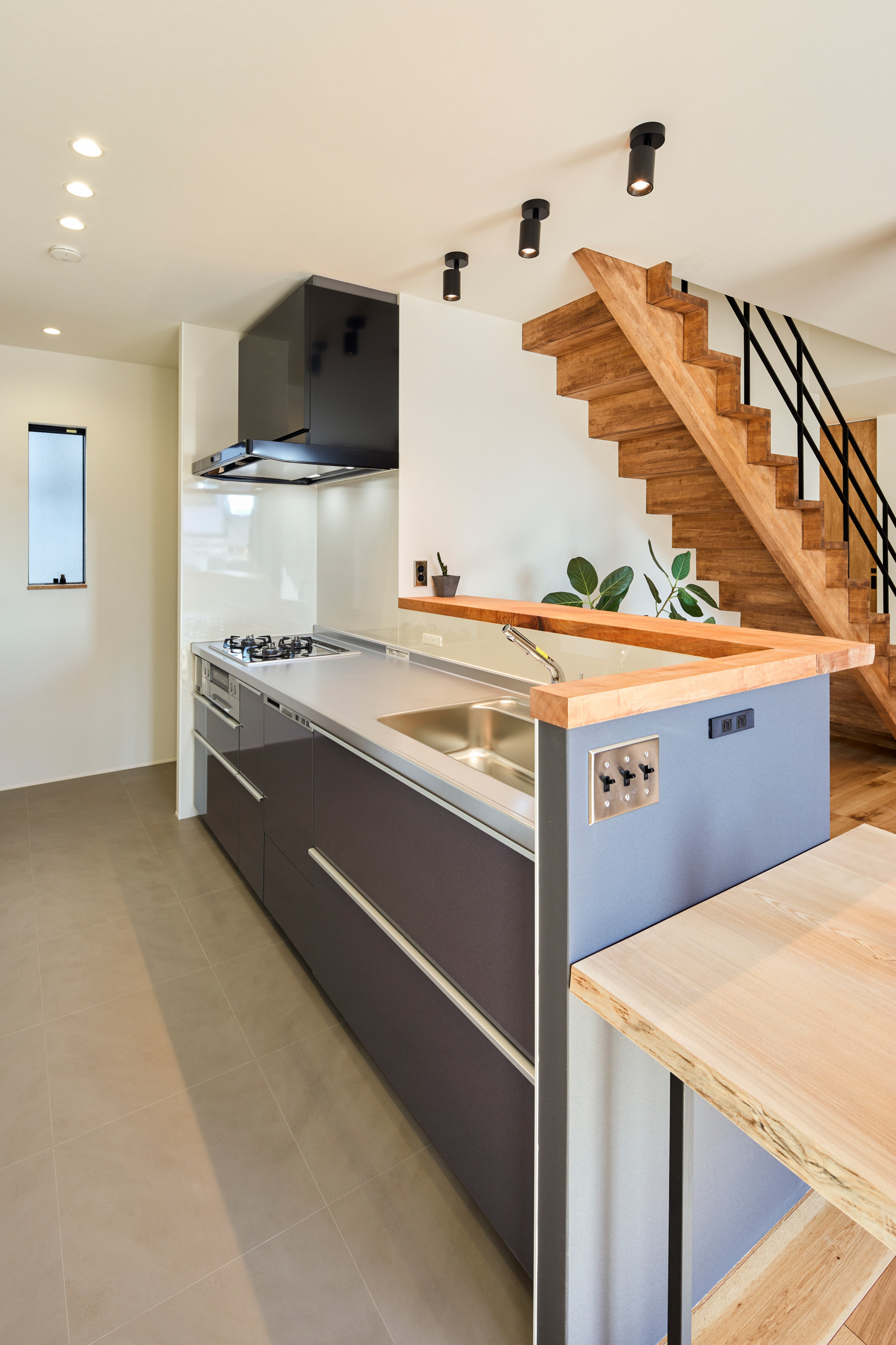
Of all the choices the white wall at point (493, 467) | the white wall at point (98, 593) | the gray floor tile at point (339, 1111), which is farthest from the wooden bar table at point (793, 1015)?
the white wall at point (98, 593)

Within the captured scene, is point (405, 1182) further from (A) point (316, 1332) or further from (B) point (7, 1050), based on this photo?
(B) point (7, 1050)

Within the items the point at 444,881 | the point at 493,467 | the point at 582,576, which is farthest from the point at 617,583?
the point at 444,881

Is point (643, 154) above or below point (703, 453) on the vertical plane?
above

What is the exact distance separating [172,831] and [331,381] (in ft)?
7.31

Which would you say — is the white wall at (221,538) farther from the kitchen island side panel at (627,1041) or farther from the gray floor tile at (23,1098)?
the kitchen island side panel at (627,1041)

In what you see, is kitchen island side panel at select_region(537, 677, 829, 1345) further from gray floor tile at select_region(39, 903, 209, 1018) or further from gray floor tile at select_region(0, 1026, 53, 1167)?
gray floor tile at select_region(39, 903, 209, 1018)

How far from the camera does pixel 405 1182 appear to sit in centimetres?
154

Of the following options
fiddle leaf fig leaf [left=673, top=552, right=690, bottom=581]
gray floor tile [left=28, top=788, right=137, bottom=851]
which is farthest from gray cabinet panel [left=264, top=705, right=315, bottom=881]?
fiddle leaf fig leaf [left=673, top=552, right=690, bottom=581]

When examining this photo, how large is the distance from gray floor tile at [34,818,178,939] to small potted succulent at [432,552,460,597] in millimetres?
1657

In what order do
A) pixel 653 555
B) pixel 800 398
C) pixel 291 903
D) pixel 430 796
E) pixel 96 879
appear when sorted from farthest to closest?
pixel 653 555 < pixel 800 398 < pixel 96 879 < pixel 291 903 < pixel 430 796

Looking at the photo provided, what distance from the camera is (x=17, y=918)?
8.68 feet

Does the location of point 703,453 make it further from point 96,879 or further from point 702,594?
point 96,879

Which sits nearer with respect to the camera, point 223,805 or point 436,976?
point 436,976

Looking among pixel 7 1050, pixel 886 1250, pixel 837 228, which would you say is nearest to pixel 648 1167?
pixel 886 1250
